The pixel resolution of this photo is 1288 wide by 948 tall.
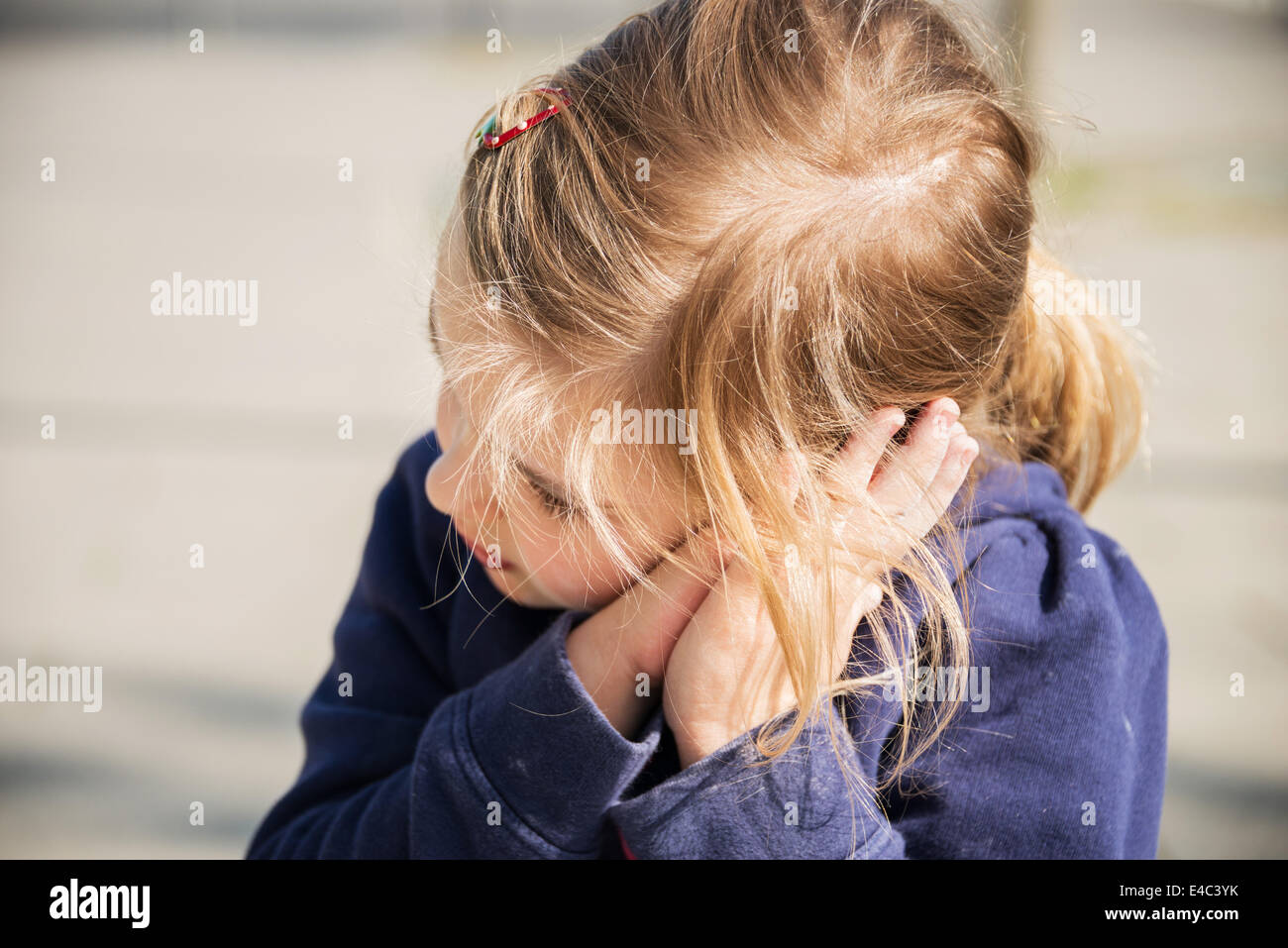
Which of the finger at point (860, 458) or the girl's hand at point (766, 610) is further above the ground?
the finger at point (860, 458)

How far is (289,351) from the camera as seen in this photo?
266cm

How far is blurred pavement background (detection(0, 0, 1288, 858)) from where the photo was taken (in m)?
1.66

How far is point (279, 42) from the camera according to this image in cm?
341

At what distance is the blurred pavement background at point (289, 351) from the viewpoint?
166 centimetres

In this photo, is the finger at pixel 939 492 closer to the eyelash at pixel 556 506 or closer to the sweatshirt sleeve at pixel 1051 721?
the sweatshirt sleeve at pixel 1051 721

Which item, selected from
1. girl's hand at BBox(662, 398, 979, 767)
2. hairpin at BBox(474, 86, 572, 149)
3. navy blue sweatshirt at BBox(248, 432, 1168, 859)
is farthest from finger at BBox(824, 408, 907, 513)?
hairpin at BBox(474, 86, 572, 149)

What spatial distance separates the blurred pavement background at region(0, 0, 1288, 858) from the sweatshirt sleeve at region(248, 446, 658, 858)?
236 mm

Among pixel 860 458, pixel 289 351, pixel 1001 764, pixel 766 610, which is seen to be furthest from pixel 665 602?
pixel 289 351

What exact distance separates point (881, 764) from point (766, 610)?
18cm

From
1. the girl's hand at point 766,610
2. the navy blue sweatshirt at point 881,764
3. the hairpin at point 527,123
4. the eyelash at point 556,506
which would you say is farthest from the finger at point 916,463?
the hairpin at point 527,123

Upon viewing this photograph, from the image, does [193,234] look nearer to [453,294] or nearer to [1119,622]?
[453,294]

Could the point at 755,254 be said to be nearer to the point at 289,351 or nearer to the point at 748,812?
the point at 748,812

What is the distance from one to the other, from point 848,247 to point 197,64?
3316mm
